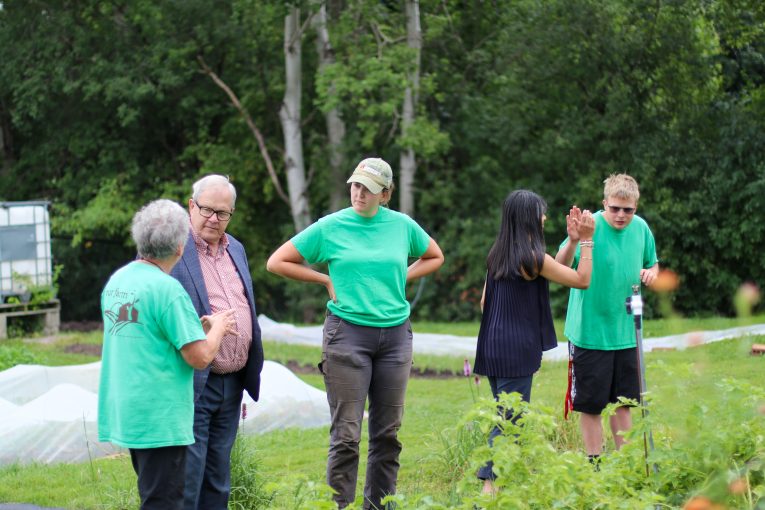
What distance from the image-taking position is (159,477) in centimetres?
374

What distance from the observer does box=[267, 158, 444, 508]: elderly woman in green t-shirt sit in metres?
4.77

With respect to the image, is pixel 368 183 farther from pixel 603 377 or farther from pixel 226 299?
pixel 603 377

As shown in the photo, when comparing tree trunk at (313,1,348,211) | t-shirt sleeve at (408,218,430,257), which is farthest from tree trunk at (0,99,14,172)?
t-shirt sleeve at (408,218,430,257)

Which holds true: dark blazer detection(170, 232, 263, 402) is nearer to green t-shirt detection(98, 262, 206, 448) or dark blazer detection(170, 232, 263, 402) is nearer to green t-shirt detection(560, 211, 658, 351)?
green t-shirt detection(98, 262, 206, 448)

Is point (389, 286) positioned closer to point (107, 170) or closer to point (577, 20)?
point (577, 20)

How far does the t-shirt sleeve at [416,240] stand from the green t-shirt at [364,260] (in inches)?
4.0

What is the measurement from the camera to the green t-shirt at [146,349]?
3.64 metres

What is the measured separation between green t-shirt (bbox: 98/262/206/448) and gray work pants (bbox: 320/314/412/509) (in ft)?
3.81

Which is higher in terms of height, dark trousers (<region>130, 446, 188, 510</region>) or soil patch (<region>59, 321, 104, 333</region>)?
dark trousers (<region>130, 446, 188, 510</region>)

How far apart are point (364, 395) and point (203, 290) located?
38.9 inches

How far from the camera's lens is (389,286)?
484 cm

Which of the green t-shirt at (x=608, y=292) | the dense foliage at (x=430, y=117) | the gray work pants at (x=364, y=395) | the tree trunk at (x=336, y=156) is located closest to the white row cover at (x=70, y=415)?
the gray work pants at (x=364, y=395)

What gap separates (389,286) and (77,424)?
3.11m

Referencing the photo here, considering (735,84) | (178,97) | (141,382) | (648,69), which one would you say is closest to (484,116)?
(648,69)
